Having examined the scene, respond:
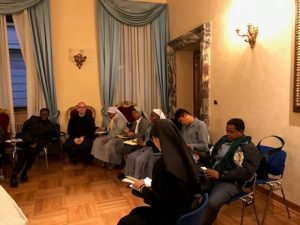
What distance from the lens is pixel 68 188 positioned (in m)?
3.75

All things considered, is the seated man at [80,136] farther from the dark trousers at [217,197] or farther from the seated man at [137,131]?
the dark trousers at [217,197]

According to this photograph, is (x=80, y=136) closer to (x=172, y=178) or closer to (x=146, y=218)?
A: (x=146, y=218)

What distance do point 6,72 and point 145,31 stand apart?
2791 millimetres

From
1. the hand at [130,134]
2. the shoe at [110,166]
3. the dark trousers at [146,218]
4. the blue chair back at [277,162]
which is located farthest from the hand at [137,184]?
the shoe at [110,166]

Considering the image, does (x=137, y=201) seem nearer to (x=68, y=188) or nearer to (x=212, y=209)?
(x=68, y=188)

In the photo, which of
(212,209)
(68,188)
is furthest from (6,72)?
(212,209)

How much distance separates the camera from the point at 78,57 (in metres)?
5.46

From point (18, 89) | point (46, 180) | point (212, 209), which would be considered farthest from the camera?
point (18, 89)

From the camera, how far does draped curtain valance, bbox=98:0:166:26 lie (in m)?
5.46

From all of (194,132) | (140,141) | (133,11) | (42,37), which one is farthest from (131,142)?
(133,11)

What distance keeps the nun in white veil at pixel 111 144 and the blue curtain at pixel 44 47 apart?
1223 mm

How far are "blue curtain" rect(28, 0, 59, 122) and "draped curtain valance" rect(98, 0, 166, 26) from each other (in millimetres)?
1101

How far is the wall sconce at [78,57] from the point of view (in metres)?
5.46

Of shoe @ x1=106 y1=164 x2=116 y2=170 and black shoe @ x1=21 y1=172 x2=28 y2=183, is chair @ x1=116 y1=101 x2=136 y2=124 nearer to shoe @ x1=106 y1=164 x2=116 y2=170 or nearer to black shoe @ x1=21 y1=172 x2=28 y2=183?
shoe @ x1=106 y1=164 x2=116 y2=170
